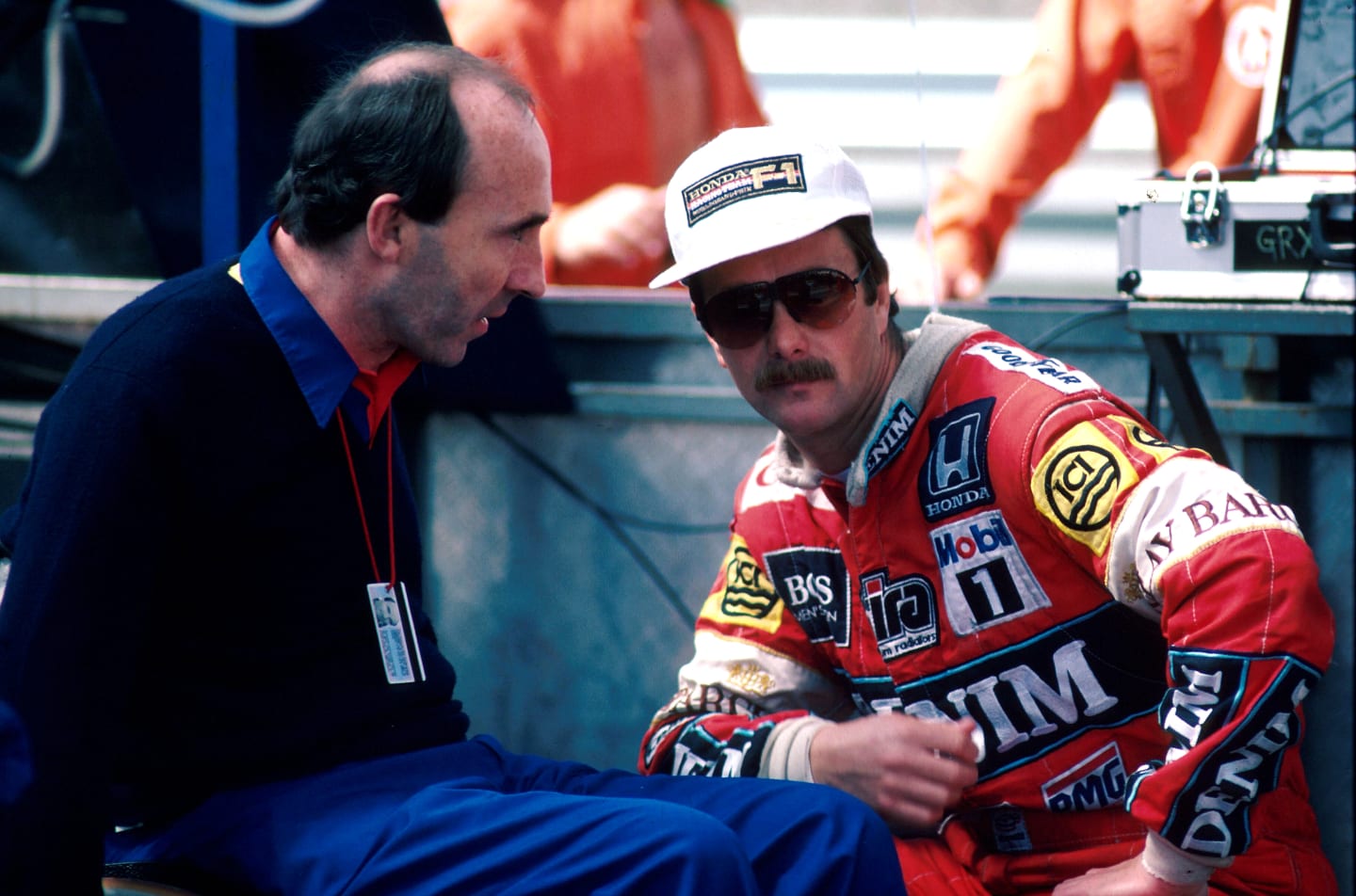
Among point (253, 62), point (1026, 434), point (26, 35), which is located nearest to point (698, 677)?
point (1026, 434)

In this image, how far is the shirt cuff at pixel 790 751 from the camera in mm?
1924

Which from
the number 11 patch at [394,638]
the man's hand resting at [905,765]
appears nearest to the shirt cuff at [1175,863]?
the man's hand resting at [905,765]

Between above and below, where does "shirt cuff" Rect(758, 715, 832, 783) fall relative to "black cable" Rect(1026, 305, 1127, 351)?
below

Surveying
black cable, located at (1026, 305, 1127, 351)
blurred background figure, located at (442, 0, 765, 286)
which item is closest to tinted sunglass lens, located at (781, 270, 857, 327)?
black cable, located at (1026, 305, 1127, 351)

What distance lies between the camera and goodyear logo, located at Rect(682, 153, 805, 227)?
1977 mm

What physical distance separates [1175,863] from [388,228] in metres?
1.15

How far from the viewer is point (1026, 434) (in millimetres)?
1808

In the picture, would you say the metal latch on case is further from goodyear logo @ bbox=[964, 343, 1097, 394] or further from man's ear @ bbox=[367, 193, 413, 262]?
man's ear @ bbox=[367, 193, 413, 262]

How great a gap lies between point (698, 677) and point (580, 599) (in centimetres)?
114

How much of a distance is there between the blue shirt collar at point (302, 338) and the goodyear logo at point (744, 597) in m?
0.67

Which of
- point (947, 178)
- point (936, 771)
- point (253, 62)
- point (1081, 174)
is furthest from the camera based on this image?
point (1081, 174)

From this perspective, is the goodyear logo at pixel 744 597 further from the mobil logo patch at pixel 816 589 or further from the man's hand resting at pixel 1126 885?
the man's hand resting at pixel 1126 885

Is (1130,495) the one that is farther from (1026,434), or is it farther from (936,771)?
(936,771)

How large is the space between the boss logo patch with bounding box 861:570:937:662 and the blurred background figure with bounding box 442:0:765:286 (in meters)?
1.76
